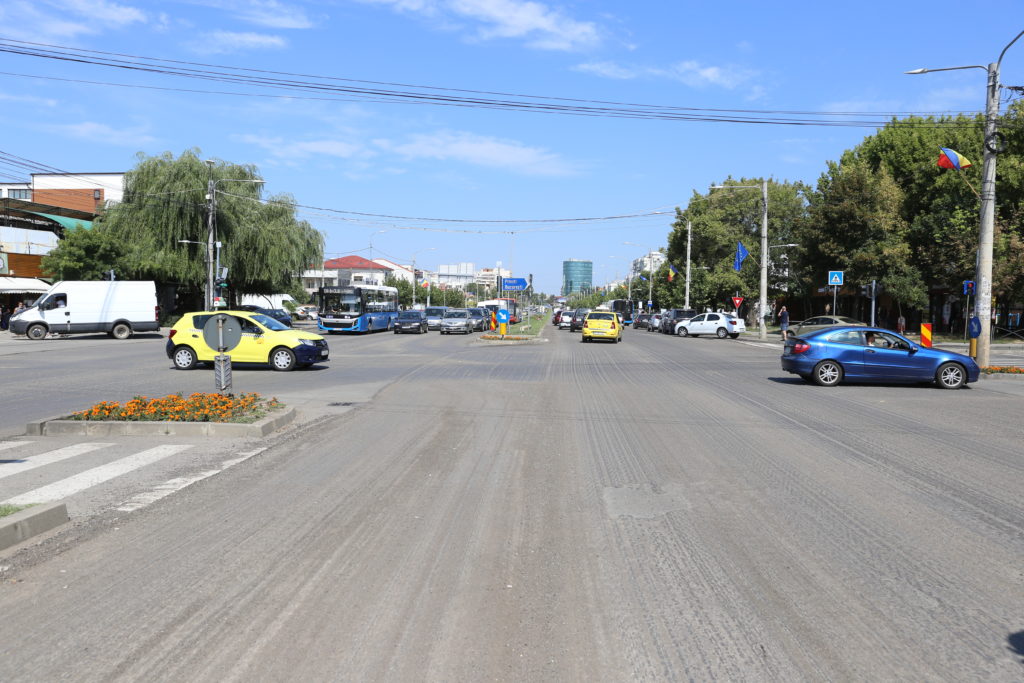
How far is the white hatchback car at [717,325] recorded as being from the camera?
4983cm

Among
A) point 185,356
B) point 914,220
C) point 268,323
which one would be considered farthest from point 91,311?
point 914,220

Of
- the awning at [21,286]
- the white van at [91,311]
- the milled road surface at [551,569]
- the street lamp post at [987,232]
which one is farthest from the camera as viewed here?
the awning at [21,286]

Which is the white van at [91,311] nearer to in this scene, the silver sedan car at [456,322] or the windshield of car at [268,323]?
the silver sedan car at [456,322]

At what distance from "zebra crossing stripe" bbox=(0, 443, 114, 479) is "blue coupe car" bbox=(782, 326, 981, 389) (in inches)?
575

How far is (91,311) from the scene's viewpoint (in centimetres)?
3641

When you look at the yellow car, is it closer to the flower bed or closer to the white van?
the white van

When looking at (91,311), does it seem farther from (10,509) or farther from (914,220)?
(914,220)

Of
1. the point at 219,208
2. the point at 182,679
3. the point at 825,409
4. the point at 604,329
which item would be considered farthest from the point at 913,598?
the point at 219,208

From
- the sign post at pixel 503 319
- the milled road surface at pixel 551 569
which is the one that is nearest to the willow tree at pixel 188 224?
the sign post at pixel 503 319

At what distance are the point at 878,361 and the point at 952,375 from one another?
1.74 meters

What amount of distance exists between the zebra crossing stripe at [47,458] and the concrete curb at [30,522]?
7.34 ft

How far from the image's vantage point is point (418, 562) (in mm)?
5277

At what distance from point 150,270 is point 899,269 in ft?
143

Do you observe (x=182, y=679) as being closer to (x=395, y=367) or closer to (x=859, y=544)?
(x=859, y=544)
